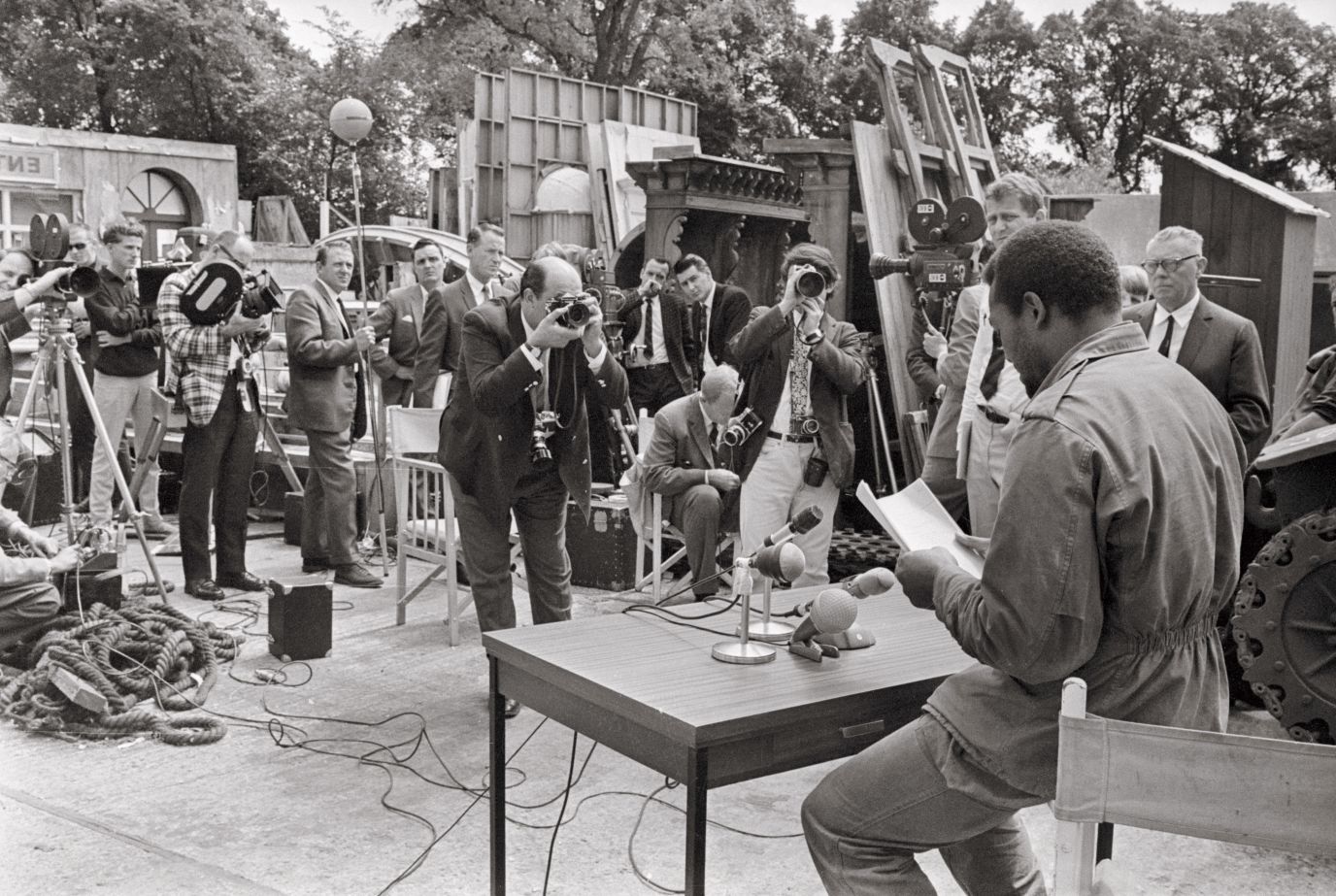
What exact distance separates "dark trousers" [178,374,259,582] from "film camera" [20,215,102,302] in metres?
0.84

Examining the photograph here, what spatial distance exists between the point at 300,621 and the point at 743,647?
3.35 meters

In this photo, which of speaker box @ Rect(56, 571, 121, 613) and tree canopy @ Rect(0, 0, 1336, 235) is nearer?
speaker box @ Rect(56, 571, 121, 613)

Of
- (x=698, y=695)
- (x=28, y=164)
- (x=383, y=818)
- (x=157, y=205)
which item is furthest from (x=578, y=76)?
(x=698, y=695)

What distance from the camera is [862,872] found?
2258 millimetres

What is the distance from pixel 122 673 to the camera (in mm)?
4875

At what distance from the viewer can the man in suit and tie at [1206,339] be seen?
488 centimetres

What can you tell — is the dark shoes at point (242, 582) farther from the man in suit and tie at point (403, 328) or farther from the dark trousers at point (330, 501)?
the man in suit and tie at point (403, 328)

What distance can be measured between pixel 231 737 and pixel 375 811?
970mm

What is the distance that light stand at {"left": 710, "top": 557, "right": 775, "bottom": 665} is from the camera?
264 centimetres

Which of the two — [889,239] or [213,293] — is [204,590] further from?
[889,239]

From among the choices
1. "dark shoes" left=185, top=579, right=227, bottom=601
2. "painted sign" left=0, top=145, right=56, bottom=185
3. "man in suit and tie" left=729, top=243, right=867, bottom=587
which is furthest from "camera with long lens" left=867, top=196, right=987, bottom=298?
"painted sign" left=0, top=145, right=56, bottom=185

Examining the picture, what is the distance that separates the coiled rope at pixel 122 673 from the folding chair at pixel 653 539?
2062mm

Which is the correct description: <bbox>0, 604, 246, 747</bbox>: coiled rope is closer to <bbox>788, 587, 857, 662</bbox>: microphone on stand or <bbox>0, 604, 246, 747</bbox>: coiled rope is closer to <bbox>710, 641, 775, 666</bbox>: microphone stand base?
<bbox>710, 641, 775, 666</bbox>: microphone stand base

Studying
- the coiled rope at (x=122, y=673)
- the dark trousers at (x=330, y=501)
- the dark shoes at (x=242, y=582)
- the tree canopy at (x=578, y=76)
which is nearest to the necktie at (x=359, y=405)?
the dark trousers at (x=330, y=501)
